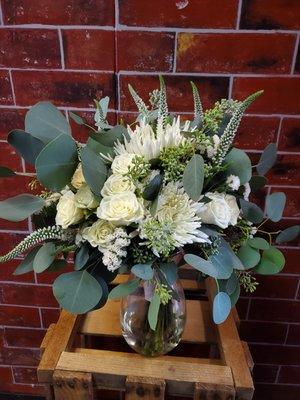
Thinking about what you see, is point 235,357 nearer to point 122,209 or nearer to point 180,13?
point 122,209

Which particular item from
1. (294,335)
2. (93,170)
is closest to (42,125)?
(93,170)

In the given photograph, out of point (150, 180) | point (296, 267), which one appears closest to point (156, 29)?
point (150, 180)

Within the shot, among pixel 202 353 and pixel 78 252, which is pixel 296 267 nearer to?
pixel 202 353

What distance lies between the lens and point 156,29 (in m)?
0.97

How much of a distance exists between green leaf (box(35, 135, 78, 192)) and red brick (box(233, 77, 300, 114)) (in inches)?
20.1

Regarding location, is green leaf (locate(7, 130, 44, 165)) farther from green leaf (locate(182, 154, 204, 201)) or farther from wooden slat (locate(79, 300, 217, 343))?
wooden slat (locate(79, 300, 217, 343))

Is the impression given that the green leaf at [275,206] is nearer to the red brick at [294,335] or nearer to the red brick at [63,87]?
the red brick at [63,87]

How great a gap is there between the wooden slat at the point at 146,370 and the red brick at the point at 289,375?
2.08ft

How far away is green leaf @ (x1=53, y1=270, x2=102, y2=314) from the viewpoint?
696 millimetres

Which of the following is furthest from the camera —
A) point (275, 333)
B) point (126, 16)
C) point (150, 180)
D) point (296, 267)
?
point (275, 333)

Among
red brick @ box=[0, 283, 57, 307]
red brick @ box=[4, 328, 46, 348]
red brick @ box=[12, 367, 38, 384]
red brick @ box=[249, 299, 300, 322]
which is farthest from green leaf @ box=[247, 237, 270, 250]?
red brick @ box=[12, 367, 38, 384]

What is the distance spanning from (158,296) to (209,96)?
0.56 metres

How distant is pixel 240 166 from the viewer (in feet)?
2.31

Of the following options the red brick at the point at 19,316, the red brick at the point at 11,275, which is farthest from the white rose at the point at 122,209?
the red brick at the point at 19,316
